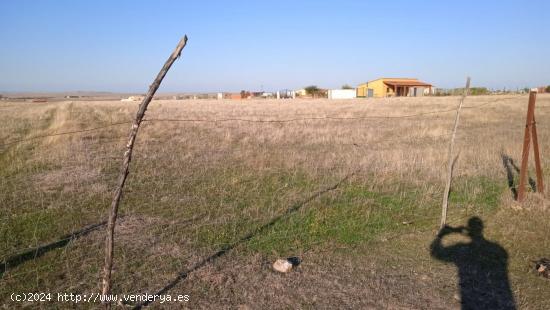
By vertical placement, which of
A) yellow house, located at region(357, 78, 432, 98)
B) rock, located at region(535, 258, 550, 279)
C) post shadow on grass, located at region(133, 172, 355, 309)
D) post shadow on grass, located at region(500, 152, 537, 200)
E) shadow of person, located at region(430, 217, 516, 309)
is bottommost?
shadow of person, located at region(430, 217, 516, 309)

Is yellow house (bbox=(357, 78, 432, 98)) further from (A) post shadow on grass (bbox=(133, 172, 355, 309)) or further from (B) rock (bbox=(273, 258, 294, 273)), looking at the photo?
(B) rock (bbox=(273, 258, 294, 273))

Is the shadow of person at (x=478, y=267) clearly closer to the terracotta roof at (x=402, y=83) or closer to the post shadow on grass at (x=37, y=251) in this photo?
the post shadow on grass at (x=37, y=251)

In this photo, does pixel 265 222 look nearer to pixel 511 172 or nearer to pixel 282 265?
pixel 282 265

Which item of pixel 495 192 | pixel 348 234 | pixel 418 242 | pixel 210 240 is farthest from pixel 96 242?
pixel 495 192

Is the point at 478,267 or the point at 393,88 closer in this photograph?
the point at 478,267

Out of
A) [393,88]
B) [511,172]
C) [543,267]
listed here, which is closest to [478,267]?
[543,267]

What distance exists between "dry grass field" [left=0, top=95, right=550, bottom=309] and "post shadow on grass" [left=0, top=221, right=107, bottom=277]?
0.04m

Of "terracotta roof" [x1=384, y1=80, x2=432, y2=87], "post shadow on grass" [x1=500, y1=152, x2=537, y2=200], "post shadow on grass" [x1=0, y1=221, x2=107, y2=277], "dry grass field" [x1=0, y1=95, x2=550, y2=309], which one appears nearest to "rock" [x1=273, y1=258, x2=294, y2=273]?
"dry grass field" [x1=0, y1=95, x2=550, y2=309]

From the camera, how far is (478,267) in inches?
184

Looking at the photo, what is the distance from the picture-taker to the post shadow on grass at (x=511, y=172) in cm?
761

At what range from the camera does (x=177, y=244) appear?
510cm

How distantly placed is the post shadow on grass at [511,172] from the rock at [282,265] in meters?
5.10

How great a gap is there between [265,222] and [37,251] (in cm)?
311

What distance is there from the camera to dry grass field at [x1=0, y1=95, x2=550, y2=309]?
413 cm
